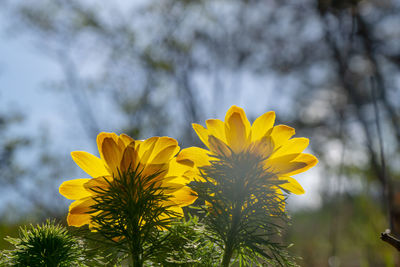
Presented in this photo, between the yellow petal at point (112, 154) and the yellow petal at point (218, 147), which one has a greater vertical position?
the yellow petal at point (218, 147)

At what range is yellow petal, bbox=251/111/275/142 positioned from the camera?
0.27 meters

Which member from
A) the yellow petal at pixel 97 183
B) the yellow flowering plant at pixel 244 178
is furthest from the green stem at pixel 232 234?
the yellow petal at pixel 97 183

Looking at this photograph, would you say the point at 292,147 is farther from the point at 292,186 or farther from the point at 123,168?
the point at 123,168

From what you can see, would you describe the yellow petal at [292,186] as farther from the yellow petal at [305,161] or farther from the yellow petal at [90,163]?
the yellow petal at [90,163]

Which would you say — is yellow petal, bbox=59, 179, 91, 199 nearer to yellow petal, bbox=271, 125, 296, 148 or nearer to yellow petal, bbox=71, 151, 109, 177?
yellow petal, bbox=71, 151, 109, 177

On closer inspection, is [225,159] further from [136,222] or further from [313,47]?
[313,47]

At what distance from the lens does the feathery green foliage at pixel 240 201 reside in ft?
0.83

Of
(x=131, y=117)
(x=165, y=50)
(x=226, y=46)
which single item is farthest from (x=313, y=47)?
(x=131, y=117)

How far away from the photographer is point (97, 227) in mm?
258

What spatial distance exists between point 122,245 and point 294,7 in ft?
15.0

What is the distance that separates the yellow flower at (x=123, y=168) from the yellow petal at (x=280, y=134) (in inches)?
2.9

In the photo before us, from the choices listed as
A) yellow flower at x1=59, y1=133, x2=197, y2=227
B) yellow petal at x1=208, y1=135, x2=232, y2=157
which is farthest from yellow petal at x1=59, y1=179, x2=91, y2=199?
yellow petal at x1=208, y1=135, x2=232, y2=157

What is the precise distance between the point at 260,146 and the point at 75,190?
0.15 meters

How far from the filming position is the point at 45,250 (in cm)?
25
